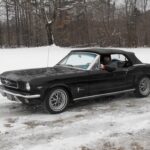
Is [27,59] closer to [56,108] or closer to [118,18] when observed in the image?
[56,108]

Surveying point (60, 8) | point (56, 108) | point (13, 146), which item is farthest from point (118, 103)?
point (60, 8)

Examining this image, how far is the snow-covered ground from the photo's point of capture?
6137 mm

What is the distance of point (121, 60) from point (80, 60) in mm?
1220

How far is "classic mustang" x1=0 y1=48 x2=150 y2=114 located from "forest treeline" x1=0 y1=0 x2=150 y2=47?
70.6 feet

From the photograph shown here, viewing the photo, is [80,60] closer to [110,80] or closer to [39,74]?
[110,80]

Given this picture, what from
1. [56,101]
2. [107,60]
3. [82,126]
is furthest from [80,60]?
[82,126]

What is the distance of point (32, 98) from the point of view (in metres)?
7.95

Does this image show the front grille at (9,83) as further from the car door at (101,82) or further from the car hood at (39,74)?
the car door at (101,82)

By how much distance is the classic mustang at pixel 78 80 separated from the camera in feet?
26.5

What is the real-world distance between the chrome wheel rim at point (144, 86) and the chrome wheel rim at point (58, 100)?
2.60 meters

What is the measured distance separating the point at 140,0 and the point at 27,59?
21268mm

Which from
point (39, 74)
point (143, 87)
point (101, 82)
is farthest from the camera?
point (143, 87)

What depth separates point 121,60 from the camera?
32.9ft

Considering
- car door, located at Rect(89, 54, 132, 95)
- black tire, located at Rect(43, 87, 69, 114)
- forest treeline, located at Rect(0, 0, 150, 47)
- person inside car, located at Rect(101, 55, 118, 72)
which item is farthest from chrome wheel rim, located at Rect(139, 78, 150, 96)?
forest treeline, located at Rect(0, 0, 150, 47)
